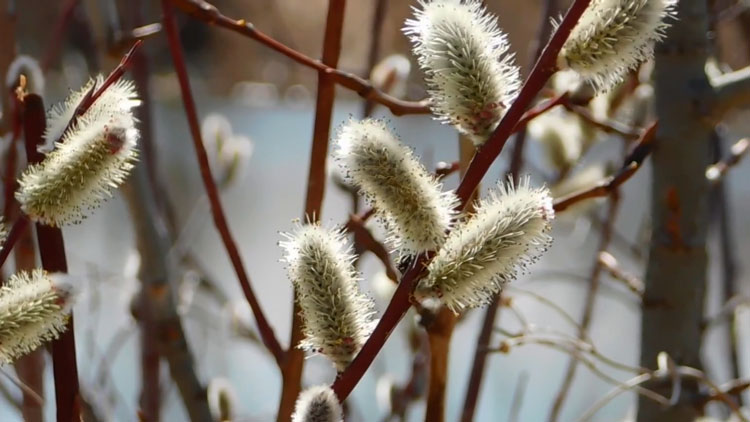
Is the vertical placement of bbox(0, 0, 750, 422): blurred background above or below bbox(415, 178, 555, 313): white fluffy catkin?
above

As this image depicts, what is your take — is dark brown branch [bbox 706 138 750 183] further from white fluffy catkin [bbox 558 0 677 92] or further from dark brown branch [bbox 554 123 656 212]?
white fluffy catkin [bbox 558 0 677 92]

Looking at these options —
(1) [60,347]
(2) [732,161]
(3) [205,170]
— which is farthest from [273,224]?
(1) [60,347]

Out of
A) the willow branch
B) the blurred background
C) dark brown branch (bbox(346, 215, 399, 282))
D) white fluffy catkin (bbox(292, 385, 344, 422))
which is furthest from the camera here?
the blurred background

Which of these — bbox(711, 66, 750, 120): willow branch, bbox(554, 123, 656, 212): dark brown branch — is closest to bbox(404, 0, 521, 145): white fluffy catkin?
bbox(554, 123, 656, 212): dark brown branch

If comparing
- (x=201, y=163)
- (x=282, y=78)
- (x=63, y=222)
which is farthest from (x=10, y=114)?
(x=282, y=78)

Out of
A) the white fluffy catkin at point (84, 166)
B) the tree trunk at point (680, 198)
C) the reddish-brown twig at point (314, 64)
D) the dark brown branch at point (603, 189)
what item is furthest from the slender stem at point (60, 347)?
the tree trunk at point (680, 198)

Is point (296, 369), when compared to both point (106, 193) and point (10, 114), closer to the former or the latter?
point (106, 193)

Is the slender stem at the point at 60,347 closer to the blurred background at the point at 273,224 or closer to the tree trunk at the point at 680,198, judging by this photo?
the blurred background at the point at 273,224
